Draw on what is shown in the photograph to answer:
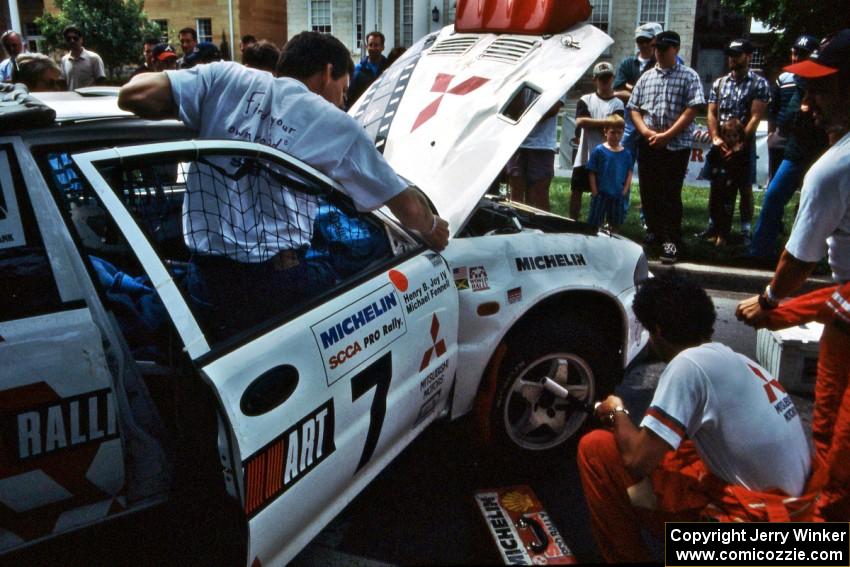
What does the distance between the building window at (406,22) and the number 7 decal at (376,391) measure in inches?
1077

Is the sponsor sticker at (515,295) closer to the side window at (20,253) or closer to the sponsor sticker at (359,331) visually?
the sponsor sticker at (359,331)

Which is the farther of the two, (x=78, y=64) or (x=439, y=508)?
(x=78, y=64)

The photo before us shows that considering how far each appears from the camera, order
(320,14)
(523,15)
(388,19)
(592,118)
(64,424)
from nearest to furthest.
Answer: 1. (64,424)
2. (523,15)
3. (592,118)
4. (388,19)
5. (320,14)

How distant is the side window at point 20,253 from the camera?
184cm

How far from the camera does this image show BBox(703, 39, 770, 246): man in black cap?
639 cm

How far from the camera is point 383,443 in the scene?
7.75 feet

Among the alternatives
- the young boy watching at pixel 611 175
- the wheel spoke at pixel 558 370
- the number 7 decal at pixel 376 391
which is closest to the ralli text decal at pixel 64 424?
the number 7 decal at pixel 376 391

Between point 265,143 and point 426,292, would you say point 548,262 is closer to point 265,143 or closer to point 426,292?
point 426,292

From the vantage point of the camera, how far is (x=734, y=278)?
587cm

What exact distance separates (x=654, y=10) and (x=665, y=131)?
22343mm

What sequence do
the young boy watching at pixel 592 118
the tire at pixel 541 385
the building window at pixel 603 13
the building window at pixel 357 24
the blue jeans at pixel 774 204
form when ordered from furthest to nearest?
the building window at pixel 357 24
the building window at pixel 603 13
the young boy watching at pixel 592 118
the blue jeans at pixel 774 204
the tire at pixel 541 385

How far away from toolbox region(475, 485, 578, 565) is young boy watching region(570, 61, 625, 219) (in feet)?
14.5

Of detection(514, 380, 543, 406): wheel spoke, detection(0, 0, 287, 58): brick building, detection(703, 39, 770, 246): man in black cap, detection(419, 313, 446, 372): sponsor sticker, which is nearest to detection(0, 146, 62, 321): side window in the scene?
detection(419, 313, 446, 372): sponsor sticker

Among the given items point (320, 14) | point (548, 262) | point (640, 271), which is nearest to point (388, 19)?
point (320, 14)
